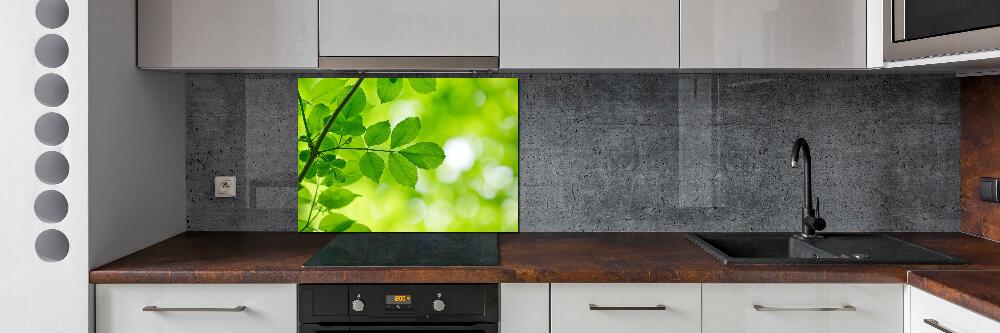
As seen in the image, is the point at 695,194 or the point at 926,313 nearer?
the point at 926,313

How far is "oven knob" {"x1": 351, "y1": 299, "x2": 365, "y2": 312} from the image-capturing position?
1.88 m

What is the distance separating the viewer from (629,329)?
1.91 metres

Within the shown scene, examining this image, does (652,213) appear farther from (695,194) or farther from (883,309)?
(883,309)

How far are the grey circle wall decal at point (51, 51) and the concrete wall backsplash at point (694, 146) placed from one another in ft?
1.96

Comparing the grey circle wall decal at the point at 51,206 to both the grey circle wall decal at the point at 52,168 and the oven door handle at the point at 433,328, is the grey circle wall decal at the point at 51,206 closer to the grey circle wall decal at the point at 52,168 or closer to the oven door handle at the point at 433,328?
the grey circle wall decal at the point at 52,168

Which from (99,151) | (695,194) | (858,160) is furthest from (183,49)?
(858,160)

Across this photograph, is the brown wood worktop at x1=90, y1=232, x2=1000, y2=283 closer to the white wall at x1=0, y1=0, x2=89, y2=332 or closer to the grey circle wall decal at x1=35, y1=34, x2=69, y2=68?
the white wall at x1=0, y1=0, x2=89, y2=332

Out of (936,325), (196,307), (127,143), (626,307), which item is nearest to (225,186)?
(127,143)

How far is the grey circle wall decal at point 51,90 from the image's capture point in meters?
1.94

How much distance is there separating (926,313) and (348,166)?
177cm

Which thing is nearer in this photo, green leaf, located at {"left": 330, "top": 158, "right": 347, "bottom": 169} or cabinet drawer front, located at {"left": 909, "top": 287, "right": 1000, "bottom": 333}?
cabinet drawer front, located at {"left": 909, "top": 287, "right": 1000, "bottom": 333}

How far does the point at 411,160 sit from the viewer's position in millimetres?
2555

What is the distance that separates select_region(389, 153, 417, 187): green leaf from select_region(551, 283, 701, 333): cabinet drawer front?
83 centimetres

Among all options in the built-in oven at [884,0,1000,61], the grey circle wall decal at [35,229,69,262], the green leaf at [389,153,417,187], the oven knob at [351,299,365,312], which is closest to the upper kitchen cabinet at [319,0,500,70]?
the green leaf at [389,153,417,187]
